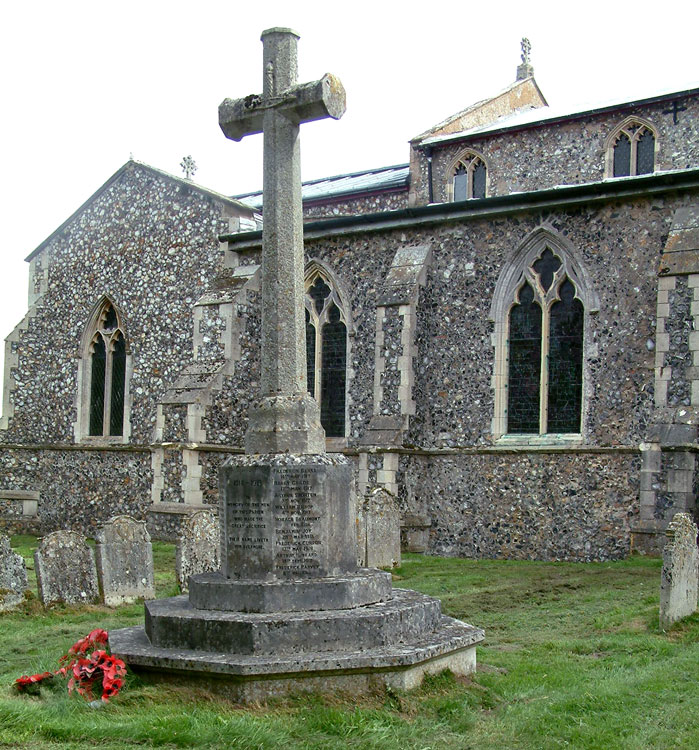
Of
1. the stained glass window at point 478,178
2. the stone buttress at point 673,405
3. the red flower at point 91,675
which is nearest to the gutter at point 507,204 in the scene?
the stone buttress at point 673,405

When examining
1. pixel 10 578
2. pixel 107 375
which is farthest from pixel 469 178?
pixel 10 578

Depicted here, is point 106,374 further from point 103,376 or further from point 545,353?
point 545,353

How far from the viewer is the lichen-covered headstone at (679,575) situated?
364 inches

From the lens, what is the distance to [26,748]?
16.9 ft

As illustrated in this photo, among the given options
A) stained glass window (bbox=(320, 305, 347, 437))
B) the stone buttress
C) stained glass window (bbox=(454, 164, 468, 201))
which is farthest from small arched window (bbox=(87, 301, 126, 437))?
the stone buttress

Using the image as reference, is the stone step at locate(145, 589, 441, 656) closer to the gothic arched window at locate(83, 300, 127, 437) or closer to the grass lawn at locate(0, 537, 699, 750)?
the grass lawn at locate(0, 537, 699, 750)

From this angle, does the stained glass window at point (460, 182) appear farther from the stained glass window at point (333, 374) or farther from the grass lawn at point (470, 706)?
the grass lawn at point (470, 706)

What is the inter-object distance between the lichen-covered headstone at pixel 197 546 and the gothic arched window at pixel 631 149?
12876 millimetres

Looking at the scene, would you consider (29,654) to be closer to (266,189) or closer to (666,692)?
(266,189)

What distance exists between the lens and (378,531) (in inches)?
557

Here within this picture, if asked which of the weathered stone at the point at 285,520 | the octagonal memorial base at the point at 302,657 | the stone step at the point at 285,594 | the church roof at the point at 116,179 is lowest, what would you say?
the octagonal memorial base at the point at 302,657

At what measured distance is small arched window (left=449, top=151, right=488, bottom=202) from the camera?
72.4ft

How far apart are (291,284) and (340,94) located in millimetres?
1606

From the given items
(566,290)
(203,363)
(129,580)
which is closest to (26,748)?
Answer: (129,580)
